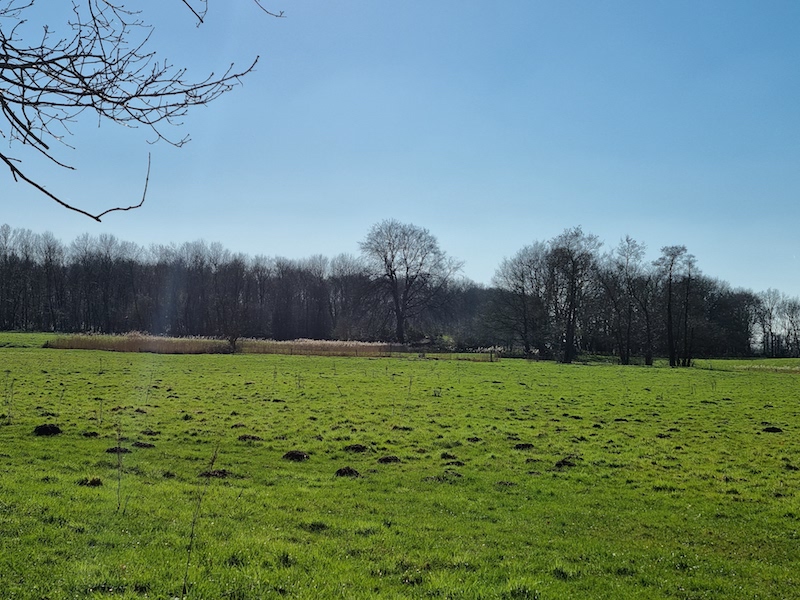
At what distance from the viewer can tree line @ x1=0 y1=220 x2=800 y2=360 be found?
59469 millimetres

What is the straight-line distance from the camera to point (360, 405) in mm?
19406

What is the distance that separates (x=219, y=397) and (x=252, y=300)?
6954 cm

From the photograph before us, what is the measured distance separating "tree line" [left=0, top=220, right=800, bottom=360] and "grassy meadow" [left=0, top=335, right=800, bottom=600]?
3304cm

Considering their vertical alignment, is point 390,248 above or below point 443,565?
above

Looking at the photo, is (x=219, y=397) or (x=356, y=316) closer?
(x=219, y=397)

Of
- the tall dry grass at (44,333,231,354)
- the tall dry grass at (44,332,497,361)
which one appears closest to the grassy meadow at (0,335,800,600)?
the tall dry grass at (44,333,231,354)

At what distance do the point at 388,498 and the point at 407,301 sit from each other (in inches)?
2386

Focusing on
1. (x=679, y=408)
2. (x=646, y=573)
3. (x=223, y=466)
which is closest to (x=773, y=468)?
(x=646, y=573)

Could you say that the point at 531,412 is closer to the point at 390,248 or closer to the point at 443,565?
the point at 443,565

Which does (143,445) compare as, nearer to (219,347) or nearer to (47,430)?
(47,430)

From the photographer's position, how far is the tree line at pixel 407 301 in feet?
195

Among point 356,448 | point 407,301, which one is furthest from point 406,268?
point 356,448

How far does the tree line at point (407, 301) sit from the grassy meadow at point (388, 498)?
33.0 m

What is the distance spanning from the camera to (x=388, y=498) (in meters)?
9.10
